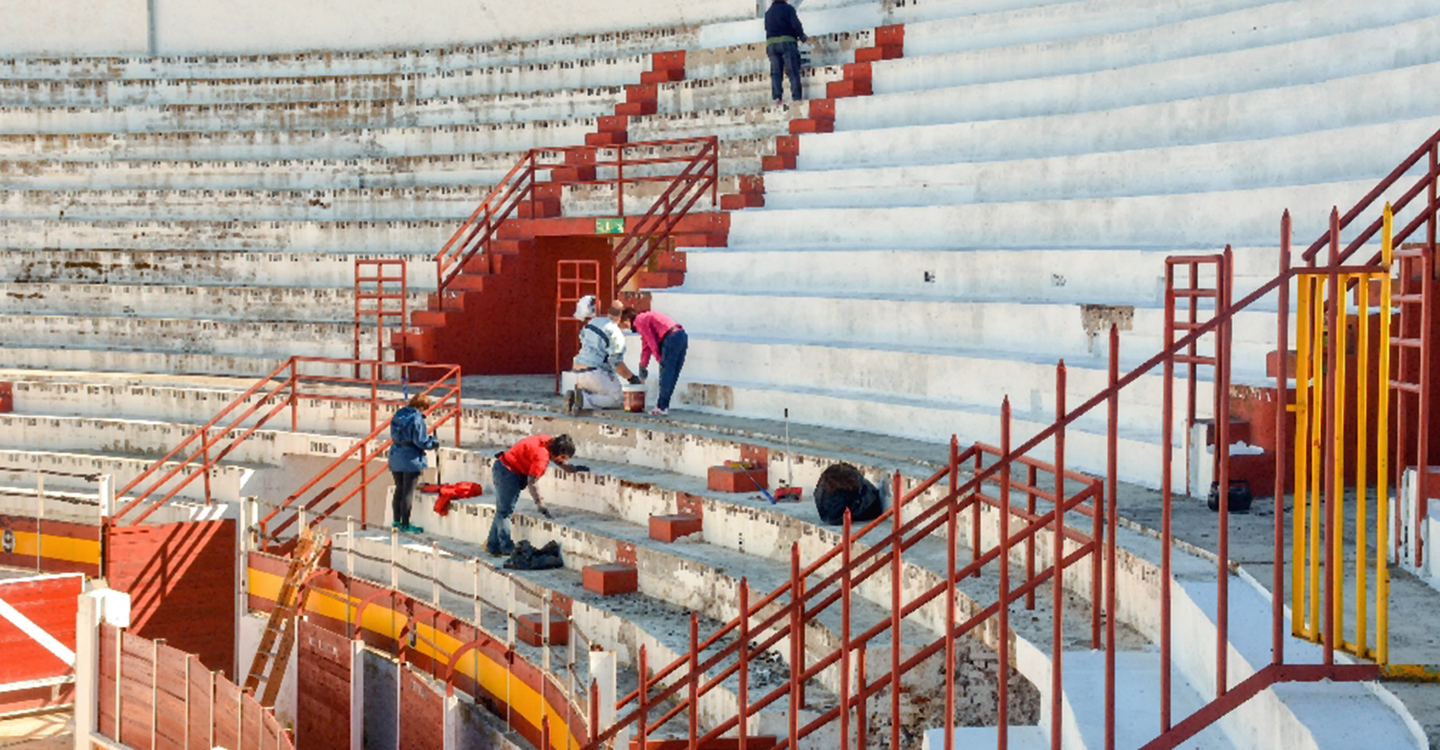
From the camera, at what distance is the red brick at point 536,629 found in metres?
9.31

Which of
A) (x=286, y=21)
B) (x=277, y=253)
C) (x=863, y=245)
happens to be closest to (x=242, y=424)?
(x=277, y=253)

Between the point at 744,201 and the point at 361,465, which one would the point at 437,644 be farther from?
the point at 744,201

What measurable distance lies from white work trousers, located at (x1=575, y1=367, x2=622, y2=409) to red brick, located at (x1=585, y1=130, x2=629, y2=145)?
14.4 ft

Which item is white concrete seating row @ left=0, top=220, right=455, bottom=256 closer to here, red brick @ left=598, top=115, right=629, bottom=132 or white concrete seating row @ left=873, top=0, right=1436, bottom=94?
red brick @ left=598, top=115, right=629, bottom=132

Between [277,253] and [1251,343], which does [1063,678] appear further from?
[277,253]

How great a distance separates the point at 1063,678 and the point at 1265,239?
17.2 feet

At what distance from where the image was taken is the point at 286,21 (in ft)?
73.2

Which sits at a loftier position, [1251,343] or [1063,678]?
[1251,343]

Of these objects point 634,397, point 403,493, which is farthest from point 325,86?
point 403,493

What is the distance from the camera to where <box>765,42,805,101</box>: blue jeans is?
1584 centimetres

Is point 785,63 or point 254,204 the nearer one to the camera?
point 785,63

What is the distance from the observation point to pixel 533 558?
10688 mm

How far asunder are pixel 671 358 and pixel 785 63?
4.19 m

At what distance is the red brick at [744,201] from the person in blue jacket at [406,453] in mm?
3695
